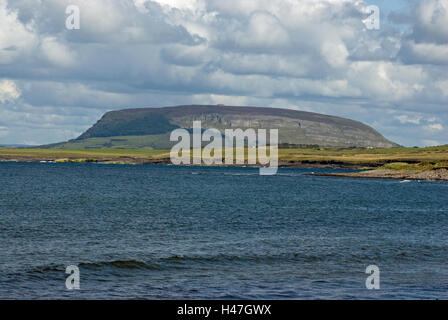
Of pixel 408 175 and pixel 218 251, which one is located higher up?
pixel 408 175

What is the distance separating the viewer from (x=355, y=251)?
143ft

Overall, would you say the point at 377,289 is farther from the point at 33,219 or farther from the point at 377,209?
the point at 377,209

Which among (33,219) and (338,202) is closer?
(33,219)

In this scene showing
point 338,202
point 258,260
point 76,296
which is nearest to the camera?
point 76,296

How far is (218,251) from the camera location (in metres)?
42.5

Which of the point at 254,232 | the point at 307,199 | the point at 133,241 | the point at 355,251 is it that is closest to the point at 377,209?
the point at 307,199

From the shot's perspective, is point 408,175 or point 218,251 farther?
point 408,175

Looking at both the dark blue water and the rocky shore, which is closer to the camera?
the dark blue water

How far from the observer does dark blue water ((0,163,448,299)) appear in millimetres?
30953

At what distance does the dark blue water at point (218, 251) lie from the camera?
31.0 meters

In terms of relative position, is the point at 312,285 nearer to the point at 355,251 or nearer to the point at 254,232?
the point at 355,251

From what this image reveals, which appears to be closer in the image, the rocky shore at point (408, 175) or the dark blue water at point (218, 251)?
the dark blue water at point (218, 251)

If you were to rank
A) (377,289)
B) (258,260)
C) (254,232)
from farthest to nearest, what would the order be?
(254,232)
(258,260)
(377,289)

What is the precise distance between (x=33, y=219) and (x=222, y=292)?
113 feet
